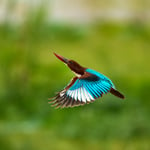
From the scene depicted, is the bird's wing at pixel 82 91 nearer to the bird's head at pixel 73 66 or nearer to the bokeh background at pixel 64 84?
the bird's head at pixel 73 66

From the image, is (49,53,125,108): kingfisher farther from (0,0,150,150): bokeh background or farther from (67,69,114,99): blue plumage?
(0,0,150,150): bokeh background

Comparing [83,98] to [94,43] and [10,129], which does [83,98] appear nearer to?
[10,129]

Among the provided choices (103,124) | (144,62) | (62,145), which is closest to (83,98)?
(62,145)

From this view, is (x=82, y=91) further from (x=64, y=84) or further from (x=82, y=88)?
(x=64, y=84)

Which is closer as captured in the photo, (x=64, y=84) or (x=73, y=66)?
(x=73, y=66)

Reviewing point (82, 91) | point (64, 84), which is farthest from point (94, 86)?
point (64, 84)

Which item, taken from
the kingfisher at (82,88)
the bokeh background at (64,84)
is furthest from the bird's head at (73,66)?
the bokeh background at (64,84)

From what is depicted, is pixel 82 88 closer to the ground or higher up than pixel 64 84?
higher up
